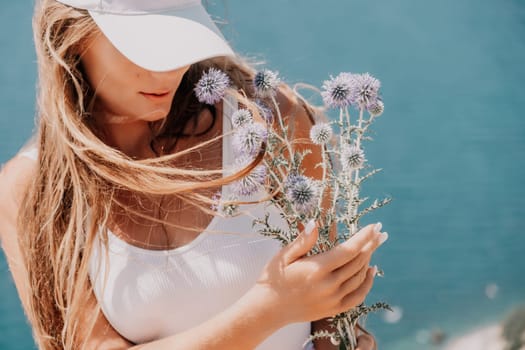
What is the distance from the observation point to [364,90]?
91 cm

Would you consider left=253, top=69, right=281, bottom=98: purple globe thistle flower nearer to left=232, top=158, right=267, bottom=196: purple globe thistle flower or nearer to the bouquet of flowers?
the bouquet of flowers

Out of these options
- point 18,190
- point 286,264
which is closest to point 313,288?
point 286,264

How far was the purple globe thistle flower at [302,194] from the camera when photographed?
83 cm

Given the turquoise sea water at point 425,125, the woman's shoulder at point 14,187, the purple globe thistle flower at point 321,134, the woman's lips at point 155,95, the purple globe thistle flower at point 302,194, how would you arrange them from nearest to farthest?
the purple globe thistle flower at point 302,194 → the purple globe thistle flower at point 321,134 → the woman's lips at point 155,95 → the woman's shoulder at point 14,187 → the turquoise sea water at point 425,125

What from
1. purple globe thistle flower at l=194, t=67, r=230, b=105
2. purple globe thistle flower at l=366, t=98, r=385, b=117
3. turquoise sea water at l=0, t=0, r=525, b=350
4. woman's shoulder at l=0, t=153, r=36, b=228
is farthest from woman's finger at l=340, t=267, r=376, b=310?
turquoise sea water at l=0, t=0, r=525, b=350

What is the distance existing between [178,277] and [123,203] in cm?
18

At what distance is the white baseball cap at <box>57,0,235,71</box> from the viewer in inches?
38.5

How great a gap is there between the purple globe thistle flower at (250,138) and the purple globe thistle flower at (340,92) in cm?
11

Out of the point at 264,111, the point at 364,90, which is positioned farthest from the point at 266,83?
the point at 364,90

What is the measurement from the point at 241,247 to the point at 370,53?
6.78 feet

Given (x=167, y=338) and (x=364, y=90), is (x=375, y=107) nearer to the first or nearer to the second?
(x=364, y=90)

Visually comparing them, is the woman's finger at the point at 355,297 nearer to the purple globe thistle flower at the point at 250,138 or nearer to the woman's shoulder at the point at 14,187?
the purple globe thistle flower at the point at 250,138

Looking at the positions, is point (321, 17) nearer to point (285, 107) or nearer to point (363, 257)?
point (285, 107)

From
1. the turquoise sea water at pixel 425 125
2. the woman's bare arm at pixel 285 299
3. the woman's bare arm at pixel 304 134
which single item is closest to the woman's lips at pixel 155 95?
the woman's bare arm at pixel 304 134
